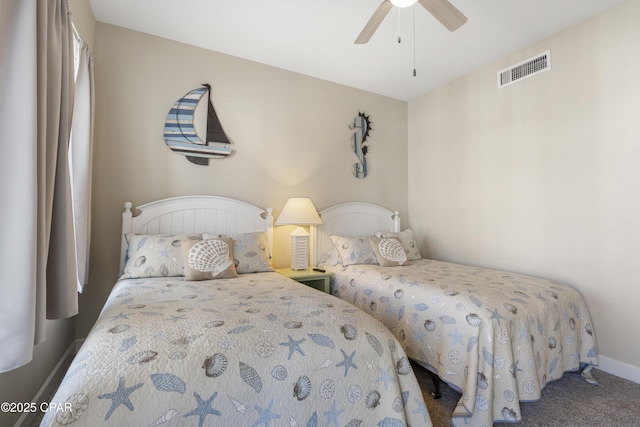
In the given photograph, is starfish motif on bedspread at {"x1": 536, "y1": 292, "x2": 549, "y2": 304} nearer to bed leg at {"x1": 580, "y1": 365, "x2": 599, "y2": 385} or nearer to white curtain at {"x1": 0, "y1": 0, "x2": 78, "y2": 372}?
bed leg at {"x1": 580, "y1": 365, "x2": 599, "y2": 385}

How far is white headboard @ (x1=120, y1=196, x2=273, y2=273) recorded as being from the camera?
2.53 metres

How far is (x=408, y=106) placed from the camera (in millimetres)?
4102

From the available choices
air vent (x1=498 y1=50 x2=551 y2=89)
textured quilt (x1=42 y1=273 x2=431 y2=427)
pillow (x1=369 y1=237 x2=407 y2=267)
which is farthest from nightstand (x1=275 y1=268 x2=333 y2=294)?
air vent (x1=498 y1=50 x2=551 y2=89)

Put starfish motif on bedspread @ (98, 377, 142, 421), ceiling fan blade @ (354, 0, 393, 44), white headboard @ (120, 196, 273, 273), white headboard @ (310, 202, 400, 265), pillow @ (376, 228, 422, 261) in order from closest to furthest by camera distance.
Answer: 1. starfish motif on bedspread @ (98, 377, 142, 421)
2. ceiling fan blade @ (354, 0, 393, 44)
3. white headboard @ (120, 196, 273, 273)
4. pillow @ (376, 228, 422, 261)
5. white headboard @ (310, 202, 400, 265)

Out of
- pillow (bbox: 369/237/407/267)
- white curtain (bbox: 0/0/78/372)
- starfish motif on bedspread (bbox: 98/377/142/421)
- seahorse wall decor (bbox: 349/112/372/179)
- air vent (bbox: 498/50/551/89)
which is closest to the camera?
starfish motif on bedspread (bbox: 98/377/142/421)

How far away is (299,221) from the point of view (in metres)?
2.89

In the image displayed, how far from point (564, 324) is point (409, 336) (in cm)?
102

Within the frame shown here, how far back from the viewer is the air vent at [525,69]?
2679 mm

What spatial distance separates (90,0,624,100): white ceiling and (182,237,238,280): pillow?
5.91ft

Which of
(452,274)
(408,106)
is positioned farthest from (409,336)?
(408,106)

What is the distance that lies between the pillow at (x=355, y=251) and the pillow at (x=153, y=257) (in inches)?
58.1

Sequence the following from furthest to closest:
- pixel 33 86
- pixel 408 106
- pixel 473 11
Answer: pixel 408 106 → pixel 473 11 → pixel 33 86

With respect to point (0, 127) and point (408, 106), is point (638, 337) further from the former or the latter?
point (0, 127)

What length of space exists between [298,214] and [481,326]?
1.77 metres
